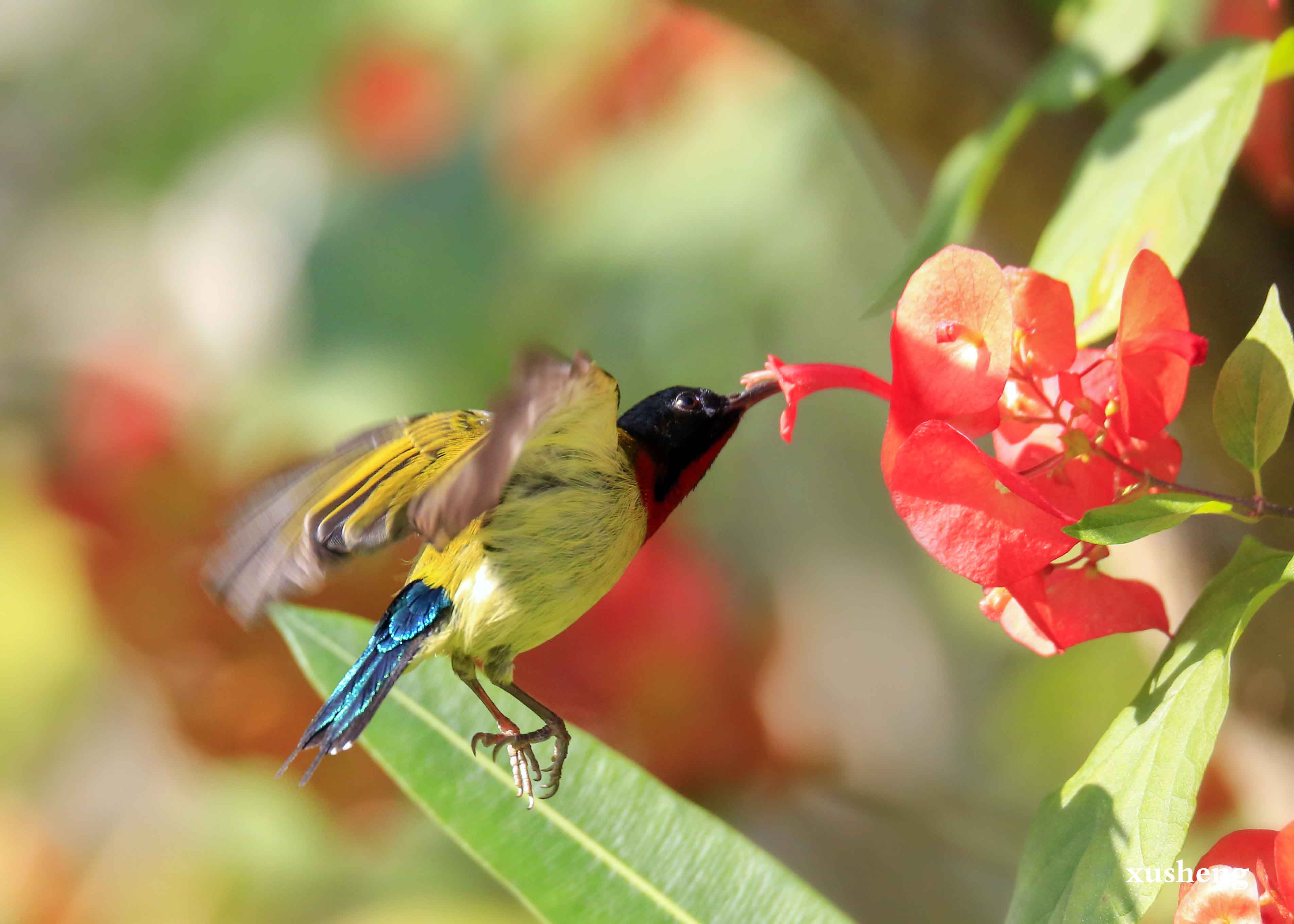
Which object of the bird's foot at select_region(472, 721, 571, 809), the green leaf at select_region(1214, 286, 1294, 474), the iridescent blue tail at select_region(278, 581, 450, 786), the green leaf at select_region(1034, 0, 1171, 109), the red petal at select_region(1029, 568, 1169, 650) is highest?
the green leaf at select_region(1034, 0, 1171, 109)

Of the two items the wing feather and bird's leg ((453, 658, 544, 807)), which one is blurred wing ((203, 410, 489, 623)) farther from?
bird's leg ((453, 658, 544, 807))

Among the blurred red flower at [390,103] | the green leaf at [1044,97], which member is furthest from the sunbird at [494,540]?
the blurred red flower at [390,103]

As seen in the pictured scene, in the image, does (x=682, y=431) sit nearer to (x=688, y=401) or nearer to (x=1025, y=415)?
(x=688, y=401)

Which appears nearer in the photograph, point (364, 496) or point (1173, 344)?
point (1173, 344)

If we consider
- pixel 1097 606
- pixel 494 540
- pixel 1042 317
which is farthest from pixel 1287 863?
pixel 494 540

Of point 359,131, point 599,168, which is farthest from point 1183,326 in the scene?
point 359,131

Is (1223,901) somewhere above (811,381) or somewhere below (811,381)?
below

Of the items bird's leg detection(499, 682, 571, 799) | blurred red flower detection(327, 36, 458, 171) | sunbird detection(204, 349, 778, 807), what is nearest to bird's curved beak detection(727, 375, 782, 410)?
sunbird detection(204, 349, 778, 807)
